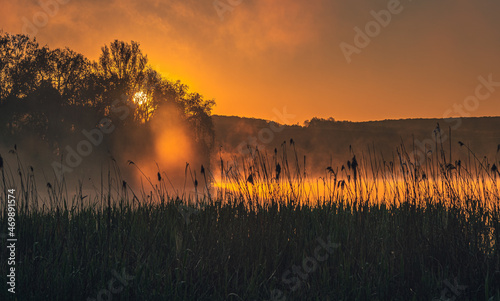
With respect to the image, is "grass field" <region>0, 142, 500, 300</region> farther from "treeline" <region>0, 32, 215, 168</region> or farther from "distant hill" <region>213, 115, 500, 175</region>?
"distant hill" <region>213, 115, 500, 175</region>

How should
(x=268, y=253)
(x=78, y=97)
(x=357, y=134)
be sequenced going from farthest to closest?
(x=357, y=134)
(x=78, y=97)
(x=268, y=253)

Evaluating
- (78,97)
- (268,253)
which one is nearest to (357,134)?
(78,97)

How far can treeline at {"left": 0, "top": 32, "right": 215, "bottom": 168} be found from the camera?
111 ft

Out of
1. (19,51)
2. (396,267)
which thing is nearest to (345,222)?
(396,267)

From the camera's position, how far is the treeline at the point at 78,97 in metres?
33.8

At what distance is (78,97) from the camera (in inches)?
1398

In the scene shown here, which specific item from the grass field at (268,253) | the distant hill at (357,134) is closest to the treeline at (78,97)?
the grass field at (268,253)

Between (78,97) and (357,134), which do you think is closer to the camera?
(78,97)

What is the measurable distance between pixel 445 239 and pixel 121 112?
3309 centimetres

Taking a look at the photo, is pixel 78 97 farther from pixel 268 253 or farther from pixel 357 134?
pixel 357 134

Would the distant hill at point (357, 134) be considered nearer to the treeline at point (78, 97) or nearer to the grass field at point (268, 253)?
the treeline at point (78, 97)

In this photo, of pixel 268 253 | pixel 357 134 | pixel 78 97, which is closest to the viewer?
pixel 268 253

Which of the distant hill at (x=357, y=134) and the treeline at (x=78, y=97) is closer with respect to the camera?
the treeline at (x=78, y=97)

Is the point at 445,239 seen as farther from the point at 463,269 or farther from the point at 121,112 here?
the point at 121,112
